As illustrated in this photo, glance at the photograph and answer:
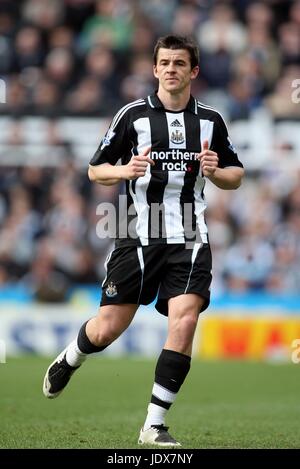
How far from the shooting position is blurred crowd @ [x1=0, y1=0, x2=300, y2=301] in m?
14.4

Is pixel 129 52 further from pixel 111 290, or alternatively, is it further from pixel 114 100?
pixel 111 290

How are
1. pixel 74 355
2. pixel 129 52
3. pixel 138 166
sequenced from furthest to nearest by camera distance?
pixel 129 52, pixel 74 355, pixel 138 166

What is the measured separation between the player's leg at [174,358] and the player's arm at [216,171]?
717 mm

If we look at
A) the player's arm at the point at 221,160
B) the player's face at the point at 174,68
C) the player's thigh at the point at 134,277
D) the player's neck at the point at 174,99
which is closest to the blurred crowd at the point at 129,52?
the player's arm at the point at 221,160

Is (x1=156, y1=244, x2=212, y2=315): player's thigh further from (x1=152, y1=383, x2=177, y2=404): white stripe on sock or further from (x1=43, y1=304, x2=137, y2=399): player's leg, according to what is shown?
(x1=152, y1=383, x2=177, y2=404): white stripe on sock

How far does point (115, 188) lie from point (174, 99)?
27.6ft

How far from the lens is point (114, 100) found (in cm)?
1582

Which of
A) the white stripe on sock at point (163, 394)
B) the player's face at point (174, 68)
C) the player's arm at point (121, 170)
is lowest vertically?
the white stripe on sock at point (163, 394)

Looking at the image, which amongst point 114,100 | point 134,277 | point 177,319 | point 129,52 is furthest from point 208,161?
point 129,52

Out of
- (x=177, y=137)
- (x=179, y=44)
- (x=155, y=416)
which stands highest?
(x=179, y=44)

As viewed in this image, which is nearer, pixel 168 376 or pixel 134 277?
pixel 168 376

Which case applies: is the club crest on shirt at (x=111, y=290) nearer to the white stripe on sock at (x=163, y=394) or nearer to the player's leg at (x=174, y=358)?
the player's leg at (x=174, y=358)

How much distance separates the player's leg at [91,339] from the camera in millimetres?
6285
